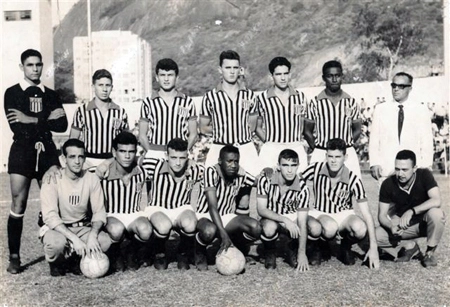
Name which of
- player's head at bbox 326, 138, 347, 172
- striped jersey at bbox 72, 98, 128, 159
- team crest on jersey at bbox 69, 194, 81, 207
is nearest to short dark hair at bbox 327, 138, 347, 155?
player's head at bbox 326, 138, 347, 172

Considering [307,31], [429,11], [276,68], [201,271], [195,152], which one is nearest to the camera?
[201,271]

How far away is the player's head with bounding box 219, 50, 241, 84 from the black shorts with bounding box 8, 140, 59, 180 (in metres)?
1.58

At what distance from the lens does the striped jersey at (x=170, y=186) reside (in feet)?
13.6

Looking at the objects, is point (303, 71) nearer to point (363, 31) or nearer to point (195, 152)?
point (363, 31)

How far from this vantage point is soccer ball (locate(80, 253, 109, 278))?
381cm

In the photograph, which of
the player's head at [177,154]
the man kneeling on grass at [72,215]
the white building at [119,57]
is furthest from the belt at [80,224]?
the white building at [119,57]

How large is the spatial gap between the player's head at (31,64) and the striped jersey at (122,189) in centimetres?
93

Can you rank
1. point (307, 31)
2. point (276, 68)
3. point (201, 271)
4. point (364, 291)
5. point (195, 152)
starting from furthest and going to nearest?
point (307, 31)
point (195, 152)
point (276, 68)
point (201, 271)
point (364, 291)

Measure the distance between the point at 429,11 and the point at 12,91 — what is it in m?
18.5

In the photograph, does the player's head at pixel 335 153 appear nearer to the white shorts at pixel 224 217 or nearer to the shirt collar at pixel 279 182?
the shirt collar at pixel 279 182

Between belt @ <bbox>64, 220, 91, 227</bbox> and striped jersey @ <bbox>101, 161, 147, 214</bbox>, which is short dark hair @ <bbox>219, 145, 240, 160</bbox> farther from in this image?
belt @ <bbox>64, 220, 91, 227</bbox>

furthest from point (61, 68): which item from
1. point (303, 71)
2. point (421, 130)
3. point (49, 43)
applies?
point (421, 130)

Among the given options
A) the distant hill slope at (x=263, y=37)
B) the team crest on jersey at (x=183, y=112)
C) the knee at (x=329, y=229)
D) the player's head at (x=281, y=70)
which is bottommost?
the knee at (x=329, y=229)

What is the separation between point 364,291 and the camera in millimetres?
3432
